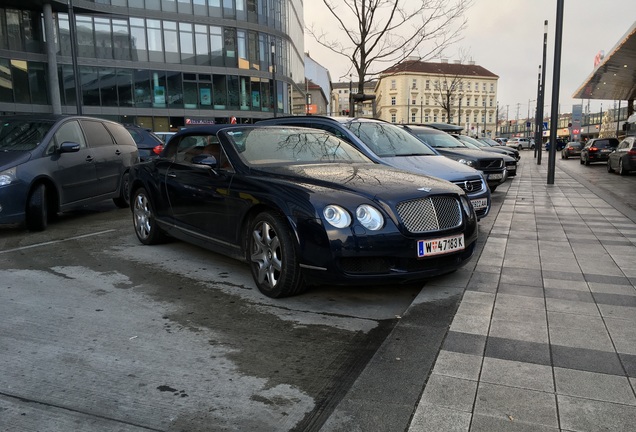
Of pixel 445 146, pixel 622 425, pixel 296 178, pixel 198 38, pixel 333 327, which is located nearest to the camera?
pixel 622 425

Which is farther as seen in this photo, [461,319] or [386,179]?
[386,179]

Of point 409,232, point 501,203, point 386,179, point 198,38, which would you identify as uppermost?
point 198,38

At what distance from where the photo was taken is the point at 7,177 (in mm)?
6727

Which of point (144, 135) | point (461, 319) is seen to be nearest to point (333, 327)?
point (461, 319)

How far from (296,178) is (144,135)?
968 centimetres

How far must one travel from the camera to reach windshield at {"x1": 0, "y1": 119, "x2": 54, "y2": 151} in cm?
748

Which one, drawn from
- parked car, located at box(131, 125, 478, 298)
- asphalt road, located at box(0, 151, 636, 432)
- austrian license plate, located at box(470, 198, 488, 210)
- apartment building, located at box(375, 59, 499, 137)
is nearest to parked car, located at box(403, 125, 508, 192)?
austrian license plate, located at box(470, 198, 488, 210)

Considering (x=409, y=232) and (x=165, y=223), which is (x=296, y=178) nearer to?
(x=409, y=232)

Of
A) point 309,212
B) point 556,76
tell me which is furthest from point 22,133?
point 556,76

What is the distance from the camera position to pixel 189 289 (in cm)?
472

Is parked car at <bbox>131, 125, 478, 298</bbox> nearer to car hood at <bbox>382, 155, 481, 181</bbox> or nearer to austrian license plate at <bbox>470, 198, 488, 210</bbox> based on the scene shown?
car hood at <bbox>382, 155, 481, 181</bbox>

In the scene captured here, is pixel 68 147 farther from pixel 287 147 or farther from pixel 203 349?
pixel 203 349

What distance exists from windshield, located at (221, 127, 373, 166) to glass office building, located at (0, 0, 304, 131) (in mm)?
24954

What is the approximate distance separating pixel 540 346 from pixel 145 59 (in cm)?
3607
